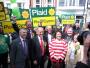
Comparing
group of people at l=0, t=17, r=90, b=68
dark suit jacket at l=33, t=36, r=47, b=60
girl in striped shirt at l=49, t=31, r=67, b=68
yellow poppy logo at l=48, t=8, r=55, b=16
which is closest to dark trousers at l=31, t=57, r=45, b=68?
group of people at l=0, t=17, r=90, b=68

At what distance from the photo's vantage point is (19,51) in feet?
31.5

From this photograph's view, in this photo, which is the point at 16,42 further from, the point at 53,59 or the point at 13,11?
the point at 13,11

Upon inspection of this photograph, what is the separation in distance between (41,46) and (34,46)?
302 mm

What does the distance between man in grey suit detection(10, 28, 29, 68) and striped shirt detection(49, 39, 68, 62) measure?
40.0 inches

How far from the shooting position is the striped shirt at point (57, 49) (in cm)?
1051

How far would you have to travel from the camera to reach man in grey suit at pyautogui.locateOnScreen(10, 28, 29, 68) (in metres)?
9.56

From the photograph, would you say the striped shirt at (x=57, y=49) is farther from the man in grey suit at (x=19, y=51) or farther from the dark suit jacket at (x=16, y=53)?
the dark suit jacket at (x=16, y=53)

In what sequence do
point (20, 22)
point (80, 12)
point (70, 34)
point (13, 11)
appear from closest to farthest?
point (70, 34)
point (20, 22)
point (13, 11)
point (80, 12)

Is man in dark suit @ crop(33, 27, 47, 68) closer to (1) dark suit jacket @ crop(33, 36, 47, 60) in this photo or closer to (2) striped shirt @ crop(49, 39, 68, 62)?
(1) dark suit jacket @ crop(33, 36, 47, 60)

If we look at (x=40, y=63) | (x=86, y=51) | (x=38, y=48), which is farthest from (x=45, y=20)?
(x=86, y=51)

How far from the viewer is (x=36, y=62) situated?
10.8 metres

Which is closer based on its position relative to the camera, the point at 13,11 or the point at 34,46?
the point at 34,46

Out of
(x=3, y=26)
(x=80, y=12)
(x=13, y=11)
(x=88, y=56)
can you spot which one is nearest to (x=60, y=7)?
(x=80, y=12)

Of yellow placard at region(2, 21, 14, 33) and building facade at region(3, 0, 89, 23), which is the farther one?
building facade at region(3, 0, 89, 23)
